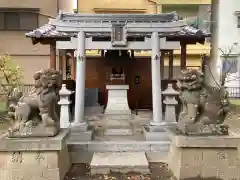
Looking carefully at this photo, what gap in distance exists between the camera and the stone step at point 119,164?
780 centimetres

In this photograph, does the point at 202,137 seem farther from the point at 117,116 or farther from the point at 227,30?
the point at 227,30

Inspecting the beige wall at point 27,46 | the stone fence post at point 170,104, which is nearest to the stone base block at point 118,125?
the stone fence post at point 170,104

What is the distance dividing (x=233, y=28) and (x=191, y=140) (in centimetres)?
2240

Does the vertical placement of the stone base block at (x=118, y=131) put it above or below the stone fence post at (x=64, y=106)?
below

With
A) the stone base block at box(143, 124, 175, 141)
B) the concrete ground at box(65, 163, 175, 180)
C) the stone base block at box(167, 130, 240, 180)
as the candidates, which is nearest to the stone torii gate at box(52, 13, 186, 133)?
the stone base block at box(143, 124, 175, 141)

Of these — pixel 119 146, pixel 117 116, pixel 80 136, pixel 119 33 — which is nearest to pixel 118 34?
pixel 119 33

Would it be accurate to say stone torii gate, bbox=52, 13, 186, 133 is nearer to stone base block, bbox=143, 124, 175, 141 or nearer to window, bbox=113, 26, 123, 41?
window, bbox=113, 26, 123, 41

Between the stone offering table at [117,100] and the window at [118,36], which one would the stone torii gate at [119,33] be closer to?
the window at [118,36]

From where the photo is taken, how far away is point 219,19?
1096 inches

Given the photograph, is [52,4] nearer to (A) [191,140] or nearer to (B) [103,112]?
(B) [103,112]

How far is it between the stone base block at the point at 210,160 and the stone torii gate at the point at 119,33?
10.0 ft

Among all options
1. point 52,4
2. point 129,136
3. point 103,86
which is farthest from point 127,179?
point 52,4

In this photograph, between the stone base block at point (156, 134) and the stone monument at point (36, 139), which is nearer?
the stone monument at point (36, 139)

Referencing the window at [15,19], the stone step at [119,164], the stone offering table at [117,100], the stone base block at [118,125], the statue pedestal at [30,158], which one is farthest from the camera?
the window at [15,19]
